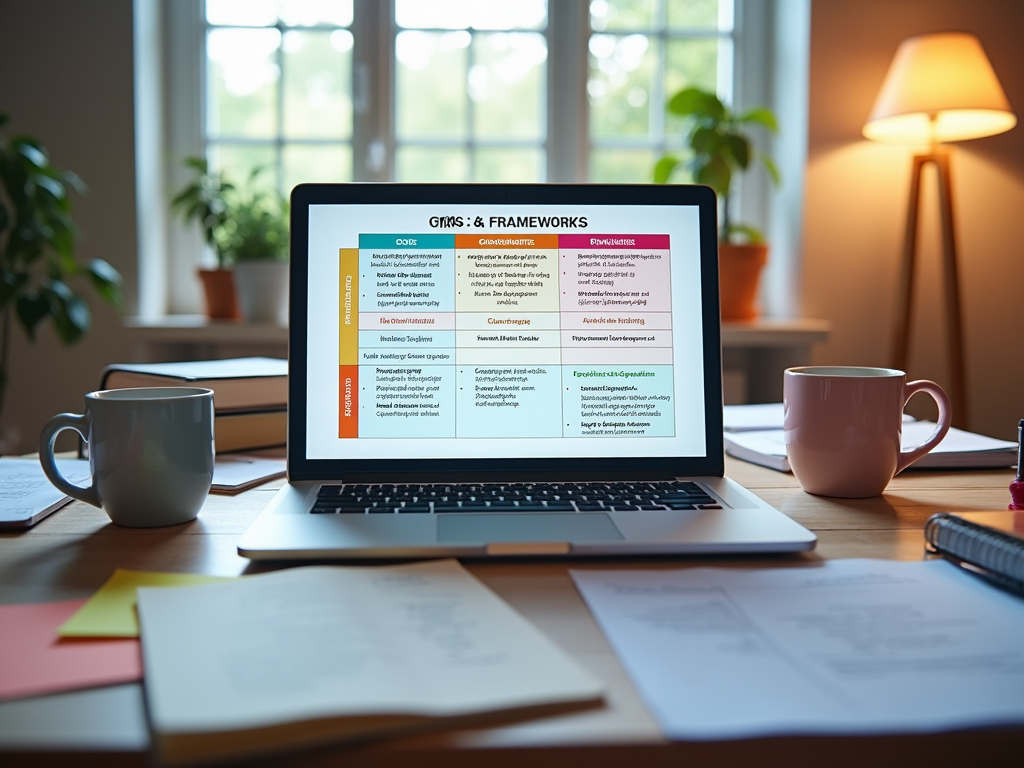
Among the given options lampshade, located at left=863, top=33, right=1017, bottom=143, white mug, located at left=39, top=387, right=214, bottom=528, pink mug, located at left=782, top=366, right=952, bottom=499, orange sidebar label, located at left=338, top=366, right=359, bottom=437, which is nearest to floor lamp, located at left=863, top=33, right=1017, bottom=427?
lampshade, located at left=863, top=33, right=1017, bottom=143

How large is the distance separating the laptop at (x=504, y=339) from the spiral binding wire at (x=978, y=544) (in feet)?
0.55

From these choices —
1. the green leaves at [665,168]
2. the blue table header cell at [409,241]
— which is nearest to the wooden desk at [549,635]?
the blue table header cell at [409,241]

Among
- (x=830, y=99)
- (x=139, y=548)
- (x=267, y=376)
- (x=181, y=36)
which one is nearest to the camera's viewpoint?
(x=139, y=548)

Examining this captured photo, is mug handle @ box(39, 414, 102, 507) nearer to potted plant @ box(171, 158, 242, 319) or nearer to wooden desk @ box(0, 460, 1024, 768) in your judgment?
wooden desk @ box(0, 460, 1024, 768)

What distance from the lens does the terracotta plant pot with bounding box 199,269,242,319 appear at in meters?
2.30

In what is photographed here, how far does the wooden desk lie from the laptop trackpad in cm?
2

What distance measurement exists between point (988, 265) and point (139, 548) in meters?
2.45

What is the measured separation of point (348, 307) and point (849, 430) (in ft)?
1.58

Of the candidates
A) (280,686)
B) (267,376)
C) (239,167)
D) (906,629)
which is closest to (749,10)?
(239,167)

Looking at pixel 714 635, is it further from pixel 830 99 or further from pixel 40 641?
pixel 830 99

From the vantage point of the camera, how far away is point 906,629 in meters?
0.45

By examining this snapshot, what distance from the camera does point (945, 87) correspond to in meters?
1.94

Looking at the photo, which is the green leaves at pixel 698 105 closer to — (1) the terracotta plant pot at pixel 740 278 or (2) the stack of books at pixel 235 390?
(1) the terracotta plant pot at pixel 740 278

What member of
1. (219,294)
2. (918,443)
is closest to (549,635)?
(918,443)
